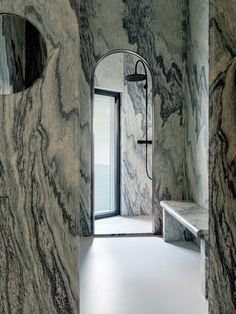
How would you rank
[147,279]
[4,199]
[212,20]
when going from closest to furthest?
[4,199], [212,20], [147,279]

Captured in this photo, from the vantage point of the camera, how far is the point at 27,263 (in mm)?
1714

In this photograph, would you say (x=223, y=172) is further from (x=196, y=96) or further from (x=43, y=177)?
(x=196, y=96)

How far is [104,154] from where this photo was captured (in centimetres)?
536

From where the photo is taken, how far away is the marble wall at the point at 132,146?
533 cm

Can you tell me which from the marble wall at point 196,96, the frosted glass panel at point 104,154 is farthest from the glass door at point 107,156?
the marble wall at point 196,96

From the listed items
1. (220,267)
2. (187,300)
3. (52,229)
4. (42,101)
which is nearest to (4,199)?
(52,229)

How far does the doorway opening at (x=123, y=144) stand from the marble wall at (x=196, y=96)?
1.11 m

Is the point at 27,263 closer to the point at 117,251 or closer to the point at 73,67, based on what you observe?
the point at 73,67

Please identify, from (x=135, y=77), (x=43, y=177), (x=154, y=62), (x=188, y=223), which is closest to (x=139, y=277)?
(x=188, y=223)

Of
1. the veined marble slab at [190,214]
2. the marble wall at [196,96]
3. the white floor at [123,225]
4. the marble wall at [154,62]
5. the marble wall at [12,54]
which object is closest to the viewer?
the marble wall at [12,54]

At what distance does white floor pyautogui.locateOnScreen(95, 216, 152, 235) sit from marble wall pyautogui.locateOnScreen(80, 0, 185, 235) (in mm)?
269

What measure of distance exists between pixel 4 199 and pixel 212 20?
138cm

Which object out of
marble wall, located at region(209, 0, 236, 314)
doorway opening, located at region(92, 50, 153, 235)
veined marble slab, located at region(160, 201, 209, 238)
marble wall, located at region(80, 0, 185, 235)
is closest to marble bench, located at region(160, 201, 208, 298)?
veined marble slab, located at region(160, 201, 209, 238)

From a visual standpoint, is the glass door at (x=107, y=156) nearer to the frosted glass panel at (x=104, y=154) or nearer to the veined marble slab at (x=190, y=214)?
the frosted glass panel at (x=104, y=154)
